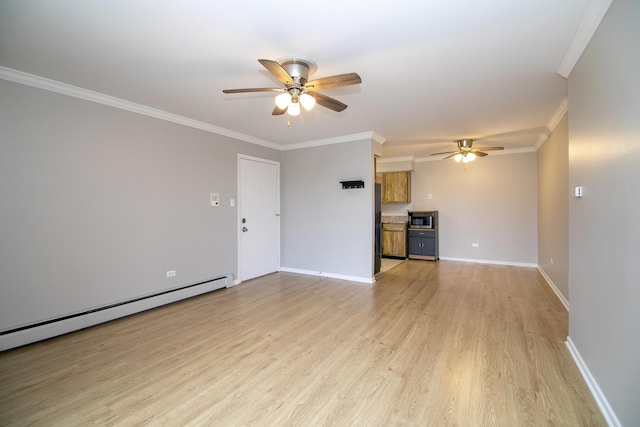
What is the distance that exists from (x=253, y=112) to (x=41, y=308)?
313 cm

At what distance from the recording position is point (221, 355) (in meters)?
2.49

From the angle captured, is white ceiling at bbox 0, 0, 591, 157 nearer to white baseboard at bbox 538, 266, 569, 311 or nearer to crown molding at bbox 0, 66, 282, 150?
crown molding at bbox 0, 66, 282, 150

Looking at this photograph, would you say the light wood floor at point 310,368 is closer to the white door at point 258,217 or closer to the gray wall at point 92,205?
the gray wall at point 92,205

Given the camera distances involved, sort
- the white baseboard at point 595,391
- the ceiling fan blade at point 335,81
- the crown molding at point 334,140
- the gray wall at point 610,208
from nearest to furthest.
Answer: the gray wall at point 610,208 → the white baseboard at point 595,391 → the ceiling fan blade at point 335,81 → the crown molding at point 334,140

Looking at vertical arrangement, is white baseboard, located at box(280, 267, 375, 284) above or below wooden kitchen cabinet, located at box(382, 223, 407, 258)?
below

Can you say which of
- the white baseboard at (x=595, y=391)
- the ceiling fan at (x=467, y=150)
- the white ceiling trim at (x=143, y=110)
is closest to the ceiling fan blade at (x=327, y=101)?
the white ceiling trim at (x=143, y=110)

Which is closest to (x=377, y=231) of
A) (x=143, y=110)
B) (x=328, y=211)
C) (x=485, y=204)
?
(x=328, y=211)

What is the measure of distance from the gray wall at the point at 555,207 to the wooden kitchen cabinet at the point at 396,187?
2698 millimetres

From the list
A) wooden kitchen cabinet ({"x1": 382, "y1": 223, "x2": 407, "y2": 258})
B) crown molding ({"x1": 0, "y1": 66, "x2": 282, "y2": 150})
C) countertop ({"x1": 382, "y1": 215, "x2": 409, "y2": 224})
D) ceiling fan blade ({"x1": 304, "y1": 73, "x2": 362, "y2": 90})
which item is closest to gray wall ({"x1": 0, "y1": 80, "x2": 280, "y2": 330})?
crown molding ({"x1": 0, "y1": 66, "x2": 282, "y2": 150})

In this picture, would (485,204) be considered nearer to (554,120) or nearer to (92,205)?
(554,120)

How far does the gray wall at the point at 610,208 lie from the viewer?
1.45 m

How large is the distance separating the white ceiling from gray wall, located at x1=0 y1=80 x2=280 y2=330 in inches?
15.9

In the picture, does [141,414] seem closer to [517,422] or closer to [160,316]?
[160,316]

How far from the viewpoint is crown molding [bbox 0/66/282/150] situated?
261 centimetres
